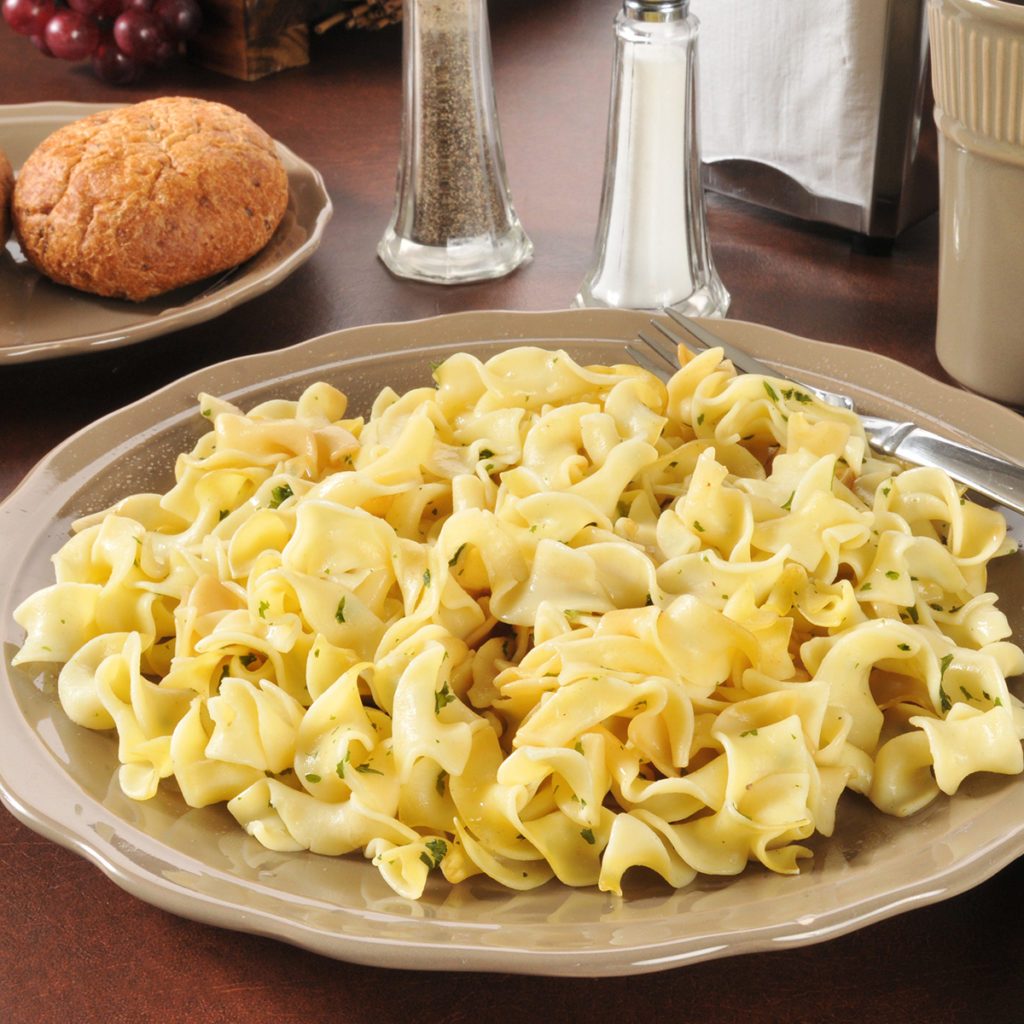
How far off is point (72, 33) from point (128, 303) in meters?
0.98

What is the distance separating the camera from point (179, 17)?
2.25m

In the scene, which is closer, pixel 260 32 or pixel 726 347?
pixel 726 347

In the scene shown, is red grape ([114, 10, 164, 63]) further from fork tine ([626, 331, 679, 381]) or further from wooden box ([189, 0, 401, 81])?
fork tine ([626, 331, 679, 381])

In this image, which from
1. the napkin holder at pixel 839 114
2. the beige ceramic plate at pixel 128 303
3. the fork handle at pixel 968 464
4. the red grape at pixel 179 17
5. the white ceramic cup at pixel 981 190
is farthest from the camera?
the red grape at pixel 179 17

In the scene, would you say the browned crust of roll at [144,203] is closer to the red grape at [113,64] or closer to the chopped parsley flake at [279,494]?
the chopped parsley flake at [279,494]

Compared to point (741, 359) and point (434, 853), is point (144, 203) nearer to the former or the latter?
point (741, 359)

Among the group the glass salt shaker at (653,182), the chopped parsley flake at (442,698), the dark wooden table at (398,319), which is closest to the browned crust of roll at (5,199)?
the dark wooden table at (398,319)

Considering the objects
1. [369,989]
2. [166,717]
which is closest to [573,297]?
[166,717]

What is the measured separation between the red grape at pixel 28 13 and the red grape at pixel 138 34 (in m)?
0.14

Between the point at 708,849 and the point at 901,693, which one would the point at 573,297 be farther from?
the point at 708,849

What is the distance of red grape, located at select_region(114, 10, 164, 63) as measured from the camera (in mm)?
2252

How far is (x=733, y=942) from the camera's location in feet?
2.47

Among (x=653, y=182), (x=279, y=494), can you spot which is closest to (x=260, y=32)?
(x=653, y=182)

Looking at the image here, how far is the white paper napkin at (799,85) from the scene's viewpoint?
63.0 inches
